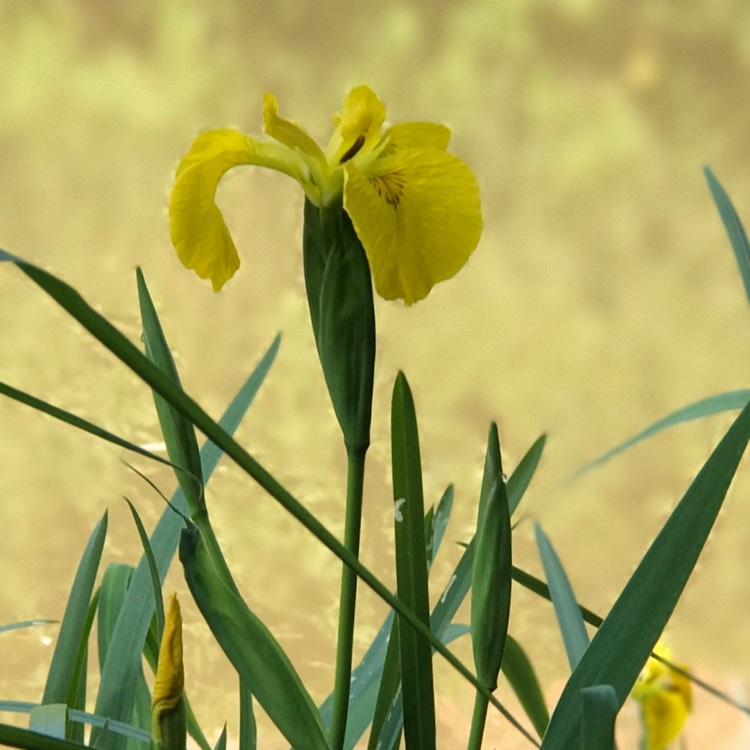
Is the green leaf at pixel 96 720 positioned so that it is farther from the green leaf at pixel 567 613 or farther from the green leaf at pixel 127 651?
the green leaf at pixel 567 613

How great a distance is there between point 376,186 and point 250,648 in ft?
0.41

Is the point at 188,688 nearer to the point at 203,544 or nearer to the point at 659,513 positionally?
the point at 659,513

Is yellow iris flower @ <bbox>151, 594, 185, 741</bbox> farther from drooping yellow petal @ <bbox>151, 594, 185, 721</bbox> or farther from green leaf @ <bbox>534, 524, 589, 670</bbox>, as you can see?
green leaf @ <bbox>534, 524, 589, 670</bbox>

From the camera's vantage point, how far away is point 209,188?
0.93ft

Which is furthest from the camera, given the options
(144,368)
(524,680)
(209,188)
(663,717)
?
(663,717)

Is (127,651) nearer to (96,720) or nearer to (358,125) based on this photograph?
(96,720)

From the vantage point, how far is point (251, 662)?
266mm

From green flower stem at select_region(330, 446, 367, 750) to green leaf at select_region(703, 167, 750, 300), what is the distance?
14 cm

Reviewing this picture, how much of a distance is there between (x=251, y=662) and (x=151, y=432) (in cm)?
90

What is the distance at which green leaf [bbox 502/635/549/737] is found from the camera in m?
0.42

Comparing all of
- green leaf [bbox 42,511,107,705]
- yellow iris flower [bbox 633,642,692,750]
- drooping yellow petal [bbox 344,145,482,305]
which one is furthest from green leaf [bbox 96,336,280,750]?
yellow iris flower [bbox 633,642,692,750]

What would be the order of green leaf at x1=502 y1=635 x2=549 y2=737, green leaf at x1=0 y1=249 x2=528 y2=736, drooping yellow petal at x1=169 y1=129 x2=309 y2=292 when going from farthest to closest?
green leaf at x1=502 y1=635 x2=549 y2=737
drooping yellow petal at x1=169 y1=129 x2=309 y2=292
green leaf at x1=0 y1=249 x2=528 y2=736

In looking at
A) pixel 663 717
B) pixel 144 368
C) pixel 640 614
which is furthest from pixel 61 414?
pixel 663 717

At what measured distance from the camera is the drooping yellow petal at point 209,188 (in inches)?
11.1
